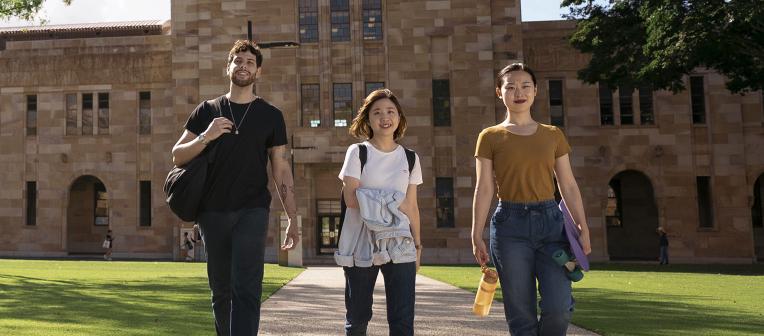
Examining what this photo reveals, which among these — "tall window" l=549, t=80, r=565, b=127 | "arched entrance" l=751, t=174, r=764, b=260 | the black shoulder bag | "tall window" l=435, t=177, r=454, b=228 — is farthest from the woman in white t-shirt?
"arched entrance" l=751, t=174, r=764, b=260

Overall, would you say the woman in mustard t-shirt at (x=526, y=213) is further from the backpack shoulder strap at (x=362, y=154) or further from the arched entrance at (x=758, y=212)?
the arched entrance at (x=758, y=212)

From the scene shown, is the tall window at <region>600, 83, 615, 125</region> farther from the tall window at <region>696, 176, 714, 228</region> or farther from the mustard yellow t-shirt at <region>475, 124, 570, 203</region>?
the mustard yellow t-shirt at <region>475, 124, 570, 203</region>

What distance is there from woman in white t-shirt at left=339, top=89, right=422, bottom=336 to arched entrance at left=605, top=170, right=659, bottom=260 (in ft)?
116

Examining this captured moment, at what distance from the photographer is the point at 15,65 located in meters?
38.4

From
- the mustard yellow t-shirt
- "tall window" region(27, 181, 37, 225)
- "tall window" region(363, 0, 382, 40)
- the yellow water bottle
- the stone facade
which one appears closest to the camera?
the mustard yellow t-shirt

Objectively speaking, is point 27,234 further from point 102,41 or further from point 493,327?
point 493,327

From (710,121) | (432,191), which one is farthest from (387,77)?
(710,121)

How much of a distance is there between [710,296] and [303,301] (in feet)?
25.7

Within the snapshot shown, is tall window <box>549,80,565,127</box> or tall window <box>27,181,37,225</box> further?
tall window <box>27,181,37,225</box>

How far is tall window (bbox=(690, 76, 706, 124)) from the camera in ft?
113

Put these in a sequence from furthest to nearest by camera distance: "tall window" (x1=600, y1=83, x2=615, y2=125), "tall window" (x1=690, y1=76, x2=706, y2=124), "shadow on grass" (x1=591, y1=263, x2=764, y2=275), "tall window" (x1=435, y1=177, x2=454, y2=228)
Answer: "tall window" (x1=600, y1=83, x2=615, y2=125), "tall window" (x1=690, y1=76, x2=706, y2=124), "tall window" (x1=435, y1=177, x2=454, y2=228), "shadow on grass" (x1=591, y1=263, x2=764, y2=275)

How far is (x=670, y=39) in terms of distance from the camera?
2130 centimetres

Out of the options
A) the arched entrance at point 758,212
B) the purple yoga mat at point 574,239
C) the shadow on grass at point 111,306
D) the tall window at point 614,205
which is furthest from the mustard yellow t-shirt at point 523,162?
the arched entrance at point 758,212

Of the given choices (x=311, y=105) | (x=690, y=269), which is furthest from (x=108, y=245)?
(x=690, y=269)
